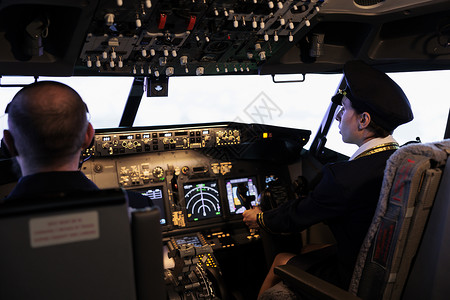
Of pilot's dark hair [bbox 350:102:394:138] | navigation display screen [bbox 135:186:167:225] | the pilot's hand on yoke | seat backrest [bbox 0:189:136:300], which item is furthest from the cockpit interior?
seat backrest [bbox 0:189:136:300]

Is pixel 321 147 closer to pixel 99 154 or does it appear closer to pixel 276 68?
pixel 276 68

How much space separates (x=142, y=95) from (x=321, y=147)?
Result: 1.42 meters

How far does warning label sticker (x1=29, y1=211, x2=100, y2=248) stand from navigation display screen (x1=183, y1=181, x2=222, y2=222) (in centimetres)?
199

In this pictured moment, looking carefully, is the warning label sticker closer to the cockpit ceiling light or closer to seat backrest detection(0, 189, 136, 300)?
seat backrest detection(0, 189, 136, 300)

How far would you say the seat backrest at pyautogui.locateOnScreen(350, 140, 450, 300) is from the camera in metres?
1.42

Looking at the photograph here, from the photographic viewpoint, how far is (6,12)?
1.79 metres

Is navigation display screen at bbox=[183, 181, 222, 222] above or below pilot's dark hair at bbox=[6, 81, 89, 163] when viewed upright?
below

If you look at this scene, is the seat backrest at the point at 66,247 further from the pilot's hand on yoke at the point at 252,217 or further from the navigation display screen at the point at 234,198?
the navigation display screen at the point at 234,198

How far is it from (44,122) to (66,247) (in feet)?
1.20

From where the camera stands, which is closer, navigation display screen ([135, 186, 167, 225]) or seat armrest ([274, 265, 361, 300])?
seat armrest ([274, 265, 361, 300])

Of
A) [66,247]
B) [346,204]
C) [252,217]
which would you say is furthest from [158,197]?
[66,247]

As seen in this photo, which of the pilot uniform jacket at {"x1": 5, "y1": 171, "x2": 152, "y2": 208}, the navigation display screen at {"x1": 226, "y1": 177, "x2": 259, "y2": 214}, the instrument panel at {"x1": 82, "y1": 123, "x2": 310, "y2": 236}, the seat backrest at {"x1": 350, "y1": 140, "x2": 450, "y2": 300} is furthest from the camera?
the navigation display screen at {"x1": 226, "y1": 177, "x2": 259, "y2": 214}

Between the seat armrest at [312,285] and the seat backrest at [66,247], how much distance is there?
34.0 inches

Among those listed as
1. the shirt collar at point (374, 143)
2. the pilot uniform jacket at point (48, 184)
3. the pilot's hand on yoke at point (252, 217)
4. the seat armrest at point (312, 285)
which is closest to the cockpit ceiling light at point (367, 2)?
the shirt collar at point (374, 143)
